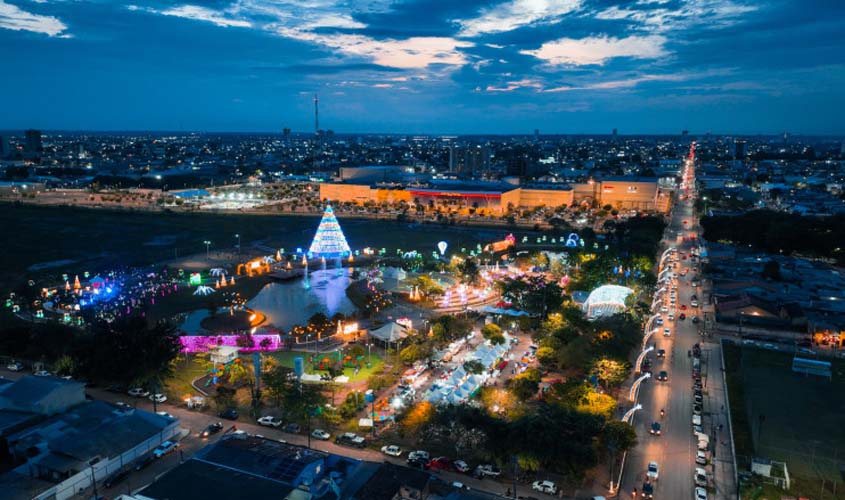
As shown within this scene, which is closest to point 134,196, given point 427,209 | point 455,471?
point 427,209

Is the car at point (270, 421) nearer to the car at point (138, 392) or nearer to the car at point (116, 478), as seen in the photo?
the car at point (116, 478)

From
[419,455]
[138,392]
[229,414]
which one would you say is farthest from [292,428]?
[138,392]

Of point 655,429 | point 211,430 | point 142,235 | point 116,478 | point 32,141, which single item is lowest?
point 116,478

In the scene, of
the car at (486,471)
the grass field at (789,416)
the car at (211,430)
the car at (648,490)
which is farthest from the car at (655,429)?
the car at (211,430)

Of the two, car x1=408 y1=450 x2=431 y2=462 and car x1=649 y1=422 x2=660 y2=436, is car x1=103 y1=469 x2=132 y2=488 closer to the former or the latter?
car x1=408 y1=450 x2=431 y2=462

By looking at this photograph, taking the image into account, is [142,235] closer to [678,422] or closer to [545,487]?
[545,487]

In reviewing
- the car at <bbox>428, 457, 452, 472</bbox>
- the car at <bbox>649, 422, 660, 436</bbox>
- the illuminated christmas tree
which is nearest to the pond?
the illuminated christmas tree
